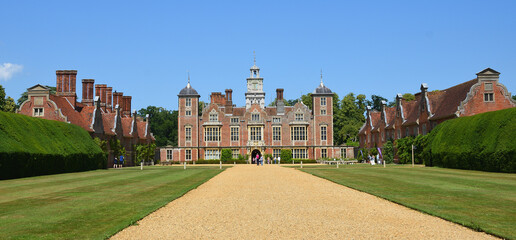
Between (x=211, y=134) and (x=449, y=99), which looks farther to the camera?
(x=211, y=134)

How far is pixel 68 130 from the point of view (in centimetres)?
3534

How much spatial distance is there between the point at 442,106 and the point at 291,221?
37.7 metres

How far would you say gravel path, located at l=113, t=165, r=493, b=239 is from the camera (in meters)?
8.37

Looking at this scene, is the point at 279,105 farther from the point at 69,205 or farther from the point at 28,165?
the point at 69,205

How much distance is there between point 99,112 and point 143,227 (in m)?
39.1

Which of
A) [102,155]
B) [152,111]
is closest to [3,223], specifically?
[102,155]

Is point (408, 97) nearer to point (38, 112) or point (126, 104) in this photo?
point (126, 104)

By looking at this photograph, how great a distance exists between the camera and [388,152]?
52.9 meters

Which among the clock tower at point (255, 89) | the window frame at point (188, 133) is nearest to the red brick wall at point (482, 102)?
the window frame at point (188, 133)

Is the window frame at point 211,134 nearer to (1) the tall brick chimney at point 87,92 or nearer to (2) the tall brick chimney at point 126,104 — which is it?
(2) the tall brick chimney at point 126,104

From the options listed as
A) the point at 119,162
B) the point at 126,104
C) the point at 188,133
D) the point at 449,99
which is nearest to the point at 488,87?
the point at 449,99

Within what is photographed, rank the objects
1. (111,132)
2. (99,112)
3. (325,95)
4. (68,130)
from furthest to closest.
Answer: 1. (325,95)
2. (111,132)
3. (99,112)
4. (68,130)

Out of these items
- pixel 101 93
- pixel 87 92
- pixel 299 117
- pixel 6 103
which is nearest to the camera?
pixel 87 92

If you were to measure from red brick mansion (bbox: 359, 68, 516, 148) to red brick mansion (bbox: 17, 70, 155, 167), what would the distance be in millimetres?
28961
